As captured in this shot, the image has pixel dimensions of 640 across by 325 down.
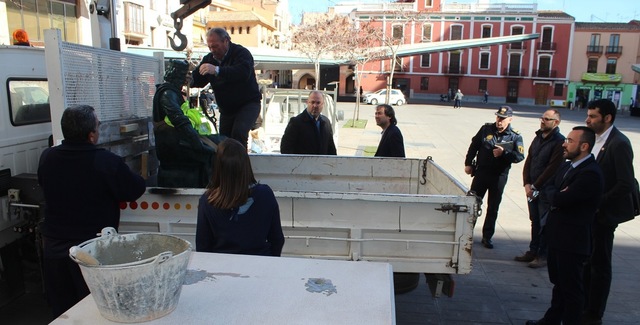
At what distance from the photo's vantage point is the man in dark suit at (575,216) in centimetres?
360

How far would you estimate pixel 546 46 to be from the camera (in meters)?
58.8

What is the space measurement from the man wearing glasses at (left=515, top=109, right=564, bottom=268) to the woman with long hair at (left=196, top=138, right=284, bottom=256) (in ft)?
12.4

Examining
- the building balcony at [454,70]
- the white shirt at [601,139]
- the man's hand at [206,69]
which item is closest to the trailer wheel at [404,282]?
the white shirt at [601,139]

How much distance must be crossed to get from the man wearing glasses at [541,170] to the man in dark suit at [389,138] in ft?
5.14

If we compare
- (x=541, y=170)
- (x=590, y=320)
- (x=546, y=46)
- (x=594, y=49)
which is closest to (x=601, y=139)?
(x=541, y=170)

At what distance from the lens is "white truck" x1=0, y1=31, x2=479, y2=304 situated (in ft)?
10.7

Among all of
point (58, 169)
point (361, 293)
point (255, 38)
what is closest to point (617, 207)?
point (361, 293)

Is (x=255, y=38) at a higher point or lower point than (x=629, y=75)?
higher

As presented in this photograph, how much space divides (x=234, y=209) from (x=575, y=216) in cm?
266

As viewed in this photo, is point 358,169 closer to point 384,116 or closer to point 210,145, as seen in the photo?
point 384,116

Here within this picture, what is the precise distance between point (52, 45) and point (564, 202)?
387cm

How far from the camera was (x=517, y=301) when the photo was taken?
481cm

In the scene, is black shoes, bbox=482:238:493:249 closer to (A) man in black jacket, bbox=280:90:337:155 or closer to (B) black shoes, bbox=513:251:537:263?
(B) black shoes, bbox=513:251:537:263

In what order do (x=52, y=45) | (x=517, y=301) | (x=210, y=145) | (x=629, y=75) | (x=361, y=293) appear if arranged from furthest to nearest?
(x=629, y=75) < (x=517, y=301) < (x=210, y=145) < (x=52, y=45) < (x=361, y=293)
